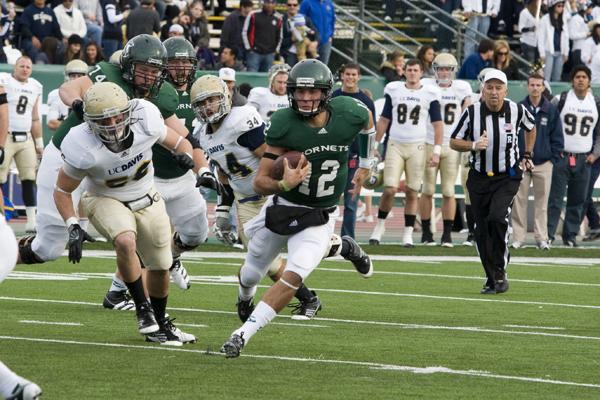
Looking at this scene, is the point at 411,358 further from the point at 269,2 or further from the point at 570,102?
the point at 269,2

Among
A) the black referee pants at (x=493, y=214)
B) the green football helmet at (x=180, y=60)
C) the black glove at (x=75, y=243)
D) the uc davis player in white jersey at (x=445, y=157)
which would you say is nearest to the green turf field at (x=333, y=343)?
the black referee pants at (x=493, y=214)

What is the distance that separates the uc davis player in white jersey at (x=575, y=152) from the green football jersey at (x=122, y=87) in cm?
744

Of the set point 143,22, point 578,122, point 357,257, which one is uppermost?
point 357,257

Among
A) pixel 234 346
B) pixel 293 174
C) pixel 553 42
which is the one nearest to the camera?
pixel 234 346

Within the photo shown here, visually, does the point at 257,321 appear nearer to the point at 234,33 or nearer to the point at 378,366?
the point at 378,366

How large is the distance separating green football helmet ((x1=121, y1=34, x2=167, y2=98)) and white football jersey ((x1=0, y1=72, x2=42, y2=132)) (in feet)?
22.5

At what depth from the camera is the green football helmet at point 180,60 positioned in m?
8.99

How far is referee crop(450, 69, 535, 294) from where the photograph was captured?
10.7 metres

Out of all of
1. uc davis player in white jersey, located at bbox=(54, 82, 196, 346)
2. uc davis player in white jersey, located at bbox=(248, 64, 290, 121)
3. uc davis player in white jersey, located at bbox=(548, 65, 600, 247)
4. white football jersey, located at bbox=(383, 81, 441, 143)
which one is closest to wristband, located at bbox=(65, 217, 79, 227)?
uc davis player in white jersey, located at bbox=(54, 82, 196, 346)

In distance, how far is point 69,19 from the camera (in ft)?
58.3

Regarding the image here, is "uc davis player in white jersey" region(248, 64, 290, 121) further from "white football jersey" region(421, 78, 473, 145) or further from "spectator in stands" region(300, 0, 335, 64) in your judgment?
"spectator in stands" region(300, 0, 335, 64)

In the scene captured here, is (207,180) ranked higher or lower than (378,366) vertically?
higher

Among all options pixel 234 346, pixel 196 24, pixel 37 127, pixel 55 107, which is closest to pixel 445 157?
pixel 55 107

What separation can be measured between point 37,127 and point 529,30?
26.6 feet
